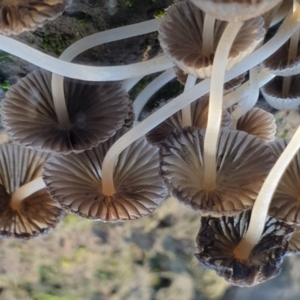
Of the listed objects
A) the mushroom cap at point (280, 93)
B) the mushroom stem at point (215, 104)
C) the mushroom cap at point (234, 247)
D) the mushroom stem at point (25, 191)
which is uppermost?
the mushroom cap at point (280, 93)

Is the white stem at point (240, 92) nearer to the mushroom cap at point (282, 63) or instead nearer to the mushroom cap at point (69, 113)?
the mushroom cap at point (282, 63)

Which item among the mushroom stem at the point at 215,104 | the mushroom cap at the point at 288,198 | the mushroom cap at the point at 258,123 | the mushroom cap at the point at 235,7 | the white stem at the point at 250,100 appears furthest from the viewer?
the mushroom cap at the point at 258,123

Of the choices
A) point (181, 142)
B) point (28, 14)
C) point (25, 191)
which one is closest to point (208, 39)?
point (181, 142)

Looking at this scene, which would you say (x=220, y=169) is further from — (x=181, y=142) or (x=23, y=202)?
(x=23, y=202)

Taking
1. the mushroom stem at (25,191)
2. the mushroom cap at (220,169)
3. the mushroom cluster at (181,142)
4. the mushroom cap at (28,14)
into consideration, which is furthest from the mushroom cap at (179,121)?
the mushroom cap at (28,14)

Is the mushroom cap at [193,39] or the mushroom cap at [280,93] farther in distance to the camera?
the mushroom cap at [280,93]

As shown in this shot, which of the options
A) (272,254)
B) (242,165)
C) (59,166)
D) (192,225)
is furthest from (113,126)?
(192,225)

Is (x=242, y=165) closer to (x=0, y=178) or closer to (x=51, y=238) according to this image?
(x=0, y=178)
